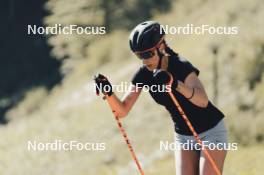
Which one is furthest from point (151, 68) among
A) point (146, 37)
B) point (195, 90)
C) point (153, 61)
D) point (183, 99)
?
point (195, 90)

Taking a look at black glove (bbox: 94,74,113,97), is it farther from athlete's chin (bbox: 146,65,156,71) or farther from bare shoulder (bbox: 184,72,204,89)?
bare shoulder (bbox: 184,72,204,89)

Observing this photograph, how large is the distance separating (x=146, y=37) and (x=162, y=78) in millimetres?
502

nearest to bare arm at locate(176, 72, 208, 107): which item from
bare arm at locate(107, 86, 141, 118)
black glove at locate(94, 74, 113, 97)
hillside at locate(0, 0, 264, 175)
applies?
bare arm at locate(107, 86, 141, 118)

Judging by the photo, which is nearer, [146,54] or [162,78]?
[162,78]

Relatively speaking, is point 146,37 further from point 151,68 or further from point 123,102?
point 123,102

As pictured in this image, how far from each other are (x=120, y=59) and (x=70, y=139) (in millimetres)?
12726

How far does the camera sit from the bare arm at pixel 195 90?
518 cm

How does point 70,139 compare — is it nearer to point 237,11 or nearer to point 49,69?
point 237,11

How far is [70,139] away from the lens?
30.1 m

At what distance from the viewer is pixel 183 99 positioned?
5406mm

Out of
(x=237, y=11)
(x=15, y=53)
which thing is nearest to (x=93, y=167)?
(x=237, y=11)

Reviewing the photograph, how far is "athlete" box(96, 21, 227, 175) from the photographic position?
17.4 ft

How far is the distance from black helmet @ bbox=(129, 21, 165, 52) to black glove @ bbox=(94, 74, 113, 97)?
0.45 meters

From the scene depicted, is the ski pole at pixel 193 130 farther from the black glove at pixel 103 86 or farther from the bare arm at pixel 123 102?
the black glove at pixel 103 86
